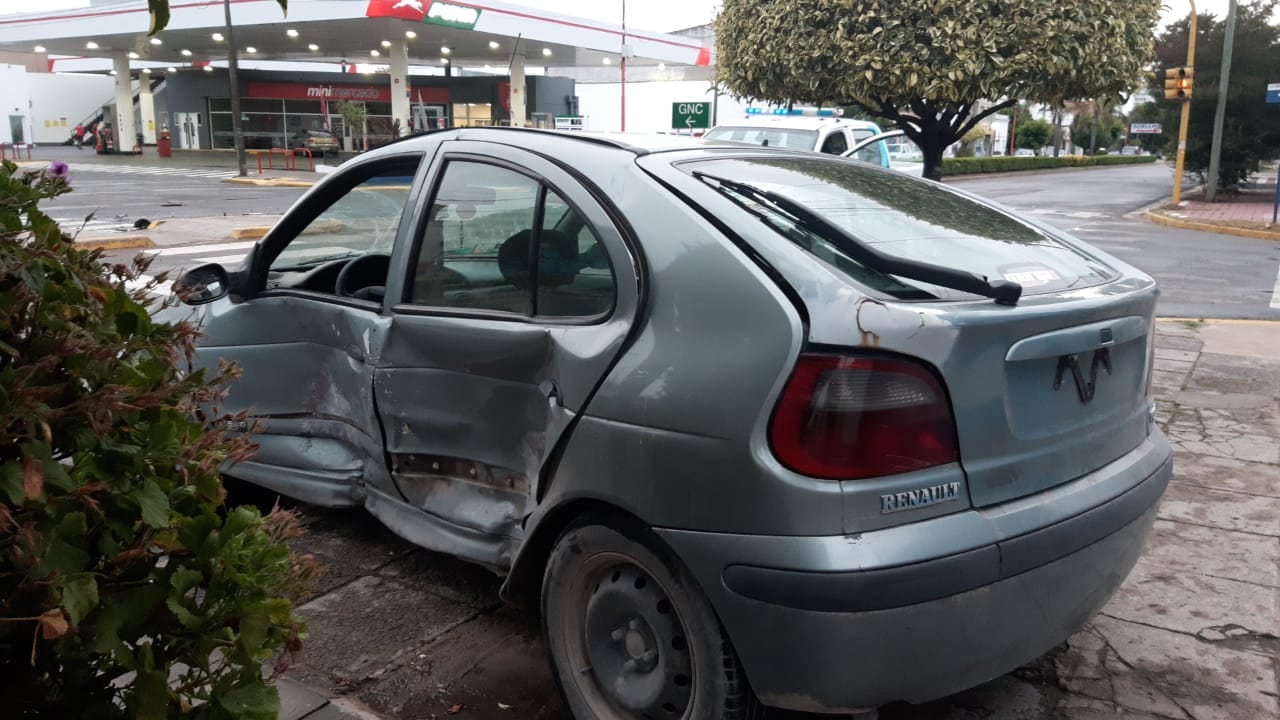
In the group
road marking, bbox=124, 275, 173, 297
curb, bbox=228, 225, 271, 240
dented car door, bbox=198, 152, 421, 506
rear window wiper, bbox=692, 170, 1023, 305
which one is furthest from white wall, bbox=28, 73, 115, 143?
rear window wiper, bbox=692, 170, 1023, 305

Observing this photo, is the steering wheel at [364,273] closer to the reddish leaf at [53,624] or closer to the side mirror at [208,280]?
the side mirror at [208,280]

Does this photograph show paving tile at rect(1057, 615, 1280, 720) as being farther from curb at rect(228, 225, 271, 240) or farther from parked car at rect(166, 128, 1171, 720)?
curb at rect(228, 225, 271, 240)

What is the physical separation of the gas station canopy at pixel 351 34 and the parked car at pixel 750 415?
89.2 feet

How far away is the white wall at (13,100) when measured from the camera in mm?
59469

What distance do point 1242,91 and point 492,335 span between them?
35501mm

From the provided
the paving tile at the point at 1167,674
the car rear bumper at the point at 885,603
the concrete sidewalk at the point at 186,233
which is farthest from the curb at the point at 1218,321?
the concrete sidewalk at the point at 186,233

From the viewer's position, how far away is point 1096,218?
24484 millimetres

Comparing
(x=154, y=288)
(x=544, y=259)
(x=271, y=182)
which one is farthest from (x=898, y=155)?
(x=154, y=288)

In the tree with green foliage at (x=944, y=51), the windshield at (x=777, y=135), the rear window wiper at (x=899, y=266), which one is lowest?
the rear window wiper at (x=899, y=266)

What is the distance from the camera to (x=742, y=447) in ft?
7.65

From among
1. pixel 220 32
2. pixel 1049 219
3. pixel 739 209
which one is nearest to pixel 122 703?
pixel 739 209

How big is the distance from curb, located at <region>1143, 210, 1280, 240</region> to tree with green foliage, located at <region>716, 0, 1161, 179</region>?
1043 centimetres

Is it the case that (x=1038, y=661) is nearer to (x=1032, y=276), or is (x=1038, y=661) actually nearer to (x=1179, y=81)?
(x=1032, y=276)

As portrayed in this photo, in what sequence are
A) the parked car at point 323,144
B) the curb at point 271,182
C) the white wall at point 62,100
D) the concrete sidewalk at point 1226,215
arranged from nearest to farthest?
the concrete sidewalk at point 1226,215, the curb at point 271,182, the parked car at point 323,144, the white wall at point 62,100
